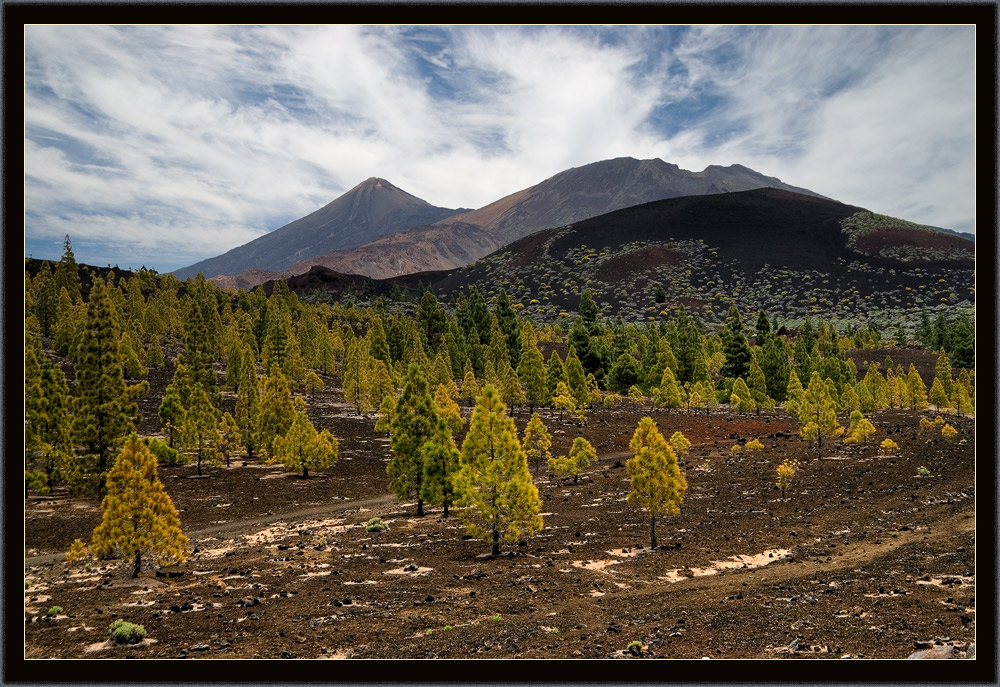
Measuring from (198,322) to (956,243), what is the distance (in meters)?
214

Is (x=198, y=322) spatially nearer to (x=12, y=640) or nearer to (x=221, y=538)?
(x=221, y=538)

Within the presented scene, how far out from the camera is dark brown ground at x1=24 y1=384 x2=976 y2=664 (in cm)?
1258

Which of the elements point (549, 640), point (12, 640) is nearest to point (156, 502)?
point (12, 640)

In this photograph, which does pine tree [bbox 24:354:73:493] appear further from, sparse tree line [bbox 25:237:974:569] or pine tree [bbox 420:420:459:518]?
pine tree [bbox 420:420:459:518]

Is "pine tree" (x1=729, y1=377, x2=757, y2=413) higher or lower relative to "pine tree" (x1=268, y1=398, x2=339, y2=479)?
higher

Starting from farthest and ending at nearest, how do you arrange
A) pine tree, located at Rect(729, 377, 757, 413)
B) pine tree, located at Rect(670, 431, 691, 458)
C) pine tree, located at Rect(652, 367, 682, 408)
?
pine tree, located at Rect(652, 367, 682, 408)
pine tree, located at Rect(729, 377, 757, 413)
pine tree, located at Rect(670, 431, 691, 458)

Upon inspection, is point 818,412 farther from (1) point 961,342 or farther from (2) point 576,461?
(1) point 961,342

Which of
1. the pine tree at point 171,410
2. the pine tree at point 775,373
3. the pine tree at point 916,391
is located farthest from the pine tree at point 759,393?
the pine tree at point 171,410

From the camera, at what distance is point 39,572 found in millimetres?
21562

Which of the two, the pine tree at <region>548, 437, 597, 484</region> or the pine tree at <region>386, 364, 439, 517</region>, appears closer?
the pine tree at <region>386, 364, 439, 517</region>

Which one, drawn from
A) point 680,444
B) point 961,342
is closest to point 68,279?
point 680,444

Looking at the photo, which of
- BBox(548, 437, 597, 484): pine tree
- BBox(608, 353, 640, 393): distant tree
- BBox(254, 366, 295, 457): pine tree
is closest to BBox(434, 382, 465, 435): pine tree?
BBox(254, 366, 295, 457): pine tree

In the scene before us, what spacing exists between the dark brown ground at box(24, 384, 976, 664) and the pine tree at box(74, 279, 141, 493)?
10.8 ft

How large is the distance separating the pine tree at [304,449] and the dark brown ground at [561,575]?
2.44 meters
